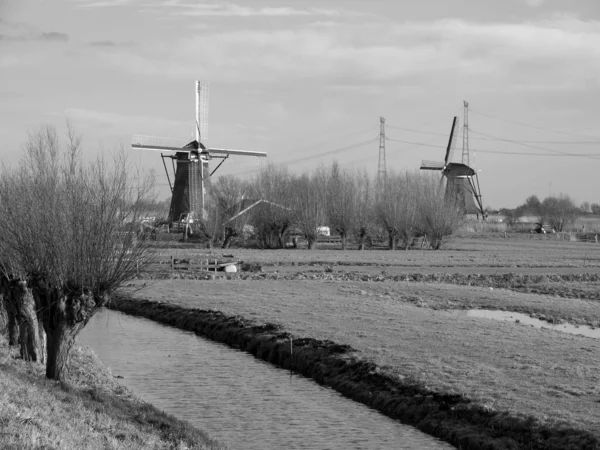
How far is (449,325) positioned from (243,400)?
10.2 m

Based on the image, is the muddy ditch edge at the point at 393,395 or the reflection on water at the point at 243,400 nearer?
the muddy ditch edge at the point at 393,395

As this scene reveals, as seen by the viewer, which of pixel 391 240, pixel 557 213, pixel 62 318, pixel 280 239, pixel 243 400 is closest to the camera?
pixel 62 318

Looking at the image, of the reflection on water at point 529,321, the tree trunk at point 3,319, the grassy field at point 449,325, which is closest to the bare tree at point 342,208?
the grassy field at point 449,325

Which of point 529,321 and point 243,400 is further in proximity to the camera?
point 529,321

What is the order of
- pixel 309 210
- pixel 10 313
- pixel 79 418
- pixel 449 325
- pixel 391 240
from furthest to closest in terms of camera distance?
pixel 391 240 → pixel 309 210 → pixel 449 325 → pixel 10 313 → pixel 79 418

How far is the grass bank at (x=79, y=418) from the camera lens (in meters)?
12.4

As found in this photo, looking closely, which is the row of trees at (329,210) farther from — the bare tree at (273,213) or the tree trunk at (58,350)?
the tree trunk at (58,350)

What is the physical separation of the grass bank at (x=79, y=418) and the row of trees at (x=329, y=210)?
6724cm

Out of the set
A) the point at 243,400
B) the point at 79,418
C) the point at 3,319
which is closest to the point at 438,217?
the point at 3,319

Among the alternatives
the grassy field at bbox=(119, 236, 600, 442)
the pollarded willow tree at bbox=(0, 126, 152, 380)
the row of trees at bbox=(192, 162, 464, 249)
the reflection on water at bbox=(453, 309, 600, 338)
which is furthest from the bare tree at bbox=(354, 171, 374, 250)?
the pollarded willow tree at bbox=(0, 126, 152, 380)

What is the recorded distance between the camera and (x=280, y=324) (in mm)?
27875

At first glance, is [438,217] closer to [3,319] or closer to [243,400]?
[3,319]

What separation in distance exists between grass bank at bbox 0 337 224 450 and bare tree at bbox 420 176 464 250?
7332 cm

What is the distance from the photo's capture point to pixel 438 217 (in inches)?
3548
